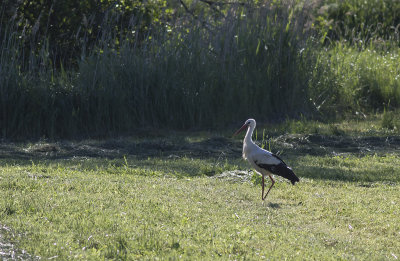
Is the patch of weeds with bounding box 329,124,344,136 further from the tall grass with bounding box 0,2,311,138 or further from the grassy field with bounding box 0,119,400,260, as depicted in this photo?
the tall grass with bounding box 0,2,311,138

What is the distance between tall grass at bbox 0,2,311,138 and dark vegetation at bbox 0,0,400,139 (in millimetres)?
22

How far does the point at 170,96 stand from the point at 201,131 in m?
0.92

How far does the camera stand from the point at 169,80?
13633 millimetres

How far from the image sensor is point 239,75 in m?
14.2

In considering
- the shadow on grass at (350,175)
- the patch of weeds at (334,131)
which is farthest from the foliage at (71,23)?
the shadow on grass at (350,175)

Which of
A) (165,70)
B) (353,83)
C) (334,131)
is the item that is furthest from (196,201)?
(353,83)

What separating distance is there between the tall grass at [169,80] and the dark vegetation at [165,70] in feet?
0.07

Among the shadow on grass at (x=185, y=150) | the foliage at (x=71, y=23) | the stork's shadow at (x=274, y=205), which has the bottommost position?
the shadow on grass at (x=185, y=150)

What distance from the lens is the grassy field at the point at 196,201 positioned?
5812 millimetres

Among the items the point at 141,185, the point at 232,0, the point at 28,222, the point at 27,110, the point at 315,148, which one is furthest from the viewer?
the point at 232,0

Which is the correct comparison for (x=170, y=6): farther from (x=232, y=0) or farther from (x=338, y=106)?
(x=338, y=106)

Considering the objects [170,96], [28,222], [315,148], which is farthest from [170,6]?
→ [28,222]

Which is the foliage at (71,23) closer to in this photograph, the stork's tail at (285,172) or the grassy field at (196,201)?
the grassy field at (196,201)

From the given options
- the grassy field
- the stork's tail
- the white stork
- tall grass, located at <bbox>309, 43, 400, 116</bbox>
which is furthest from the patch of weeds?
the stork's tail
